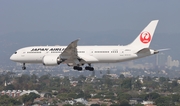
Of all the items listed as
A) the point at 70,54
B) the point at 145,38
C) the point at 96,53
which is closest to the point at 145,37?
the point at 145,38

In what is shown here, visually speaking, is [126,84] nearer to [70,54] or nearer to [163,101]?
[163,101]

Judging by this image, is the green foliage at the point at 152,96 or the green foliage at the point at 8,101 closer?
the green foliage at the point at 8,101

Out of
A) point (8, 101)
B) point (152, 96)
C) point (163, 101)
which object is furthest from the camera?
point (152, 96)

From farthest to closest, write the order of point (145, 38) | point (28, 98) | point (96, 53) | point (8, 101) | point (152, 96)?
point (152, 96) → point (28, 98) → point (8, 101) → point (145, 38) → point (96, 53)

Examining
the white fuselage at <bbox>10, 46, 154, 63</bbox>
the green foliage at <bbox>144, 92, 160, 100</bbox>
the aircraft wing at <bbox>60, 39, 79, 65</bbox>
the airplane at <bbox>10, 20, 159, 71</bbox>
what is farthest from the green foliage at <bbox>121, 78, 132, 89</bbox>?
the aircraft wing at <bbox>60, 39, 79, 65</bbox>

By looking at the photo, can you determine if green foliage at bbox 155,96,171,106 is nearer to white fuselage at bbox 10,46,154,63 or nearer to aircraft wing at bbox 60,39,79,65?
white fuselage at bbox 10,46,154,63

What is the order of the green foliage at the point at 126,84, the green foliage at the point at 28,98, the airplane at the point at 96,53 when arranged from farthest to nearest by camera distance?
the green foliage at the point at 126,84 < the green foliage at the point at 28,98 < the airplane at the point at 96,53

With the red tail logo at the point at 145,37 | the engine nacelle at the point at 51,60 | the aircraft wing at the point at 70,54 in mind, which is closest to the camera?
the aircraft wing at the point at 70,54

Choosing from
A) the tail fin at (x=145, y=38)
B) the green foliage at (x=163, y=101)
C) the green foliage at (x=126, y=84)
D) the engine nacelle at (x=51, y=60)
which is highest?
the tail fin at (x=145, y=38)

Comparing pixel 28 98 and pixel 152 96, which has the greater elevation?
pixel 28 98

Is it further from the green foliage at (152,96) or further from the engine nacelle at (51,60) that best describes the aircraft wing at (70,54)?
the green foliage at (152,96)

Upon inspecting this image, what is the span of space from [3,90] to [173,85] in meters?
59.8

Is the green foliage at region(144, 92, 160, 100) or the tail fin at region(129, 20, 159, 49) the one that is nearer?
the tail fin at region(129, 20, 159, 49)

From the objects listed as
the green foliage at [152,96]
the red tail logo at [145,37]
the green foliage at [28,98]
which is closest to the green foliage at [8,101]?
the green foliage at [28,98]
